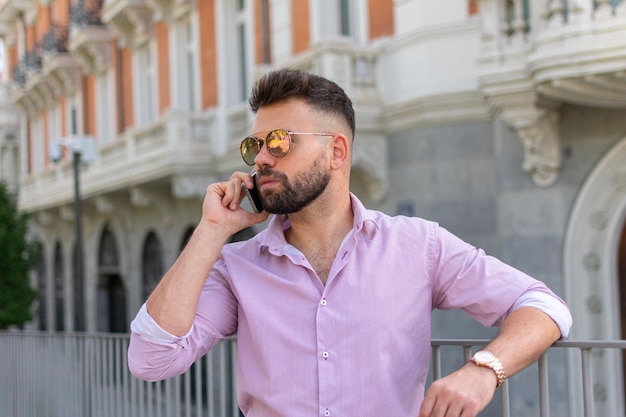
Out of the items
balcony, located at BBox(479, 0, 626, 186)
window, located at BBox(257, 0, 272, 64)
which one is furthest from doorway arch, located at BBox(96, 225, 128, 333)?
balcony, located at BBox(479, 0, 626, 186)

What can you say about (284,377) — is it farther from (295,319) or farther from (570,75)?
(570,75)

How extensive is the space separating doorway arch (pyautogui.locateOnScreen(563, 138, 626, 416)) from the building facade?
14 millimetres

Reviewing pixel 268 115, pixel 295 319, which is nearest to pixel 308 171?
pixel 268 115

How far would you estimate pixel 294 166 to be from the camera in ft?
8.06

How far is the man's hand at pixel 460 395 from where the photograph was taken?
2059 millimetres

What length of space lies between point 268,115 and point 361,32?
862cm

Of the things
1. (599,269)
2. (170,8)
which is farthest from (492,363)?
(170,8)

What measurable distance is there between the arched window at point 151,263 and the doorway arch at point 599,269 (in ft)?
35.6

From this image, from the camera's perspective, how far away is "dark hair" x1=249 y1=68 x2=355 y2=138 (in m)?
2.45

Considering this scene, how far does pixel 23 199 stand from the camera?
2525 cm

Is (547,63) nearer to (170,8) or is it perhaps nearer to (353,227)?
(353,227)

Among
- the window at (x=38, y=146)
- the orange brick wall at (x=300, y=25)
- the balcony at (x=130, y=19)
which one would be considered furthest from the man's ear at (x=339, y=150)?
the window at (x=38, y=146)

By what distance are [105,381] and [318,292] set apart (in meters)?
3.21

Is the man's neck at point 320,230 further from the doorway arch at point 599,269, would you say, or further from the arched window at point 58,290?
the arched window at point 58,290
